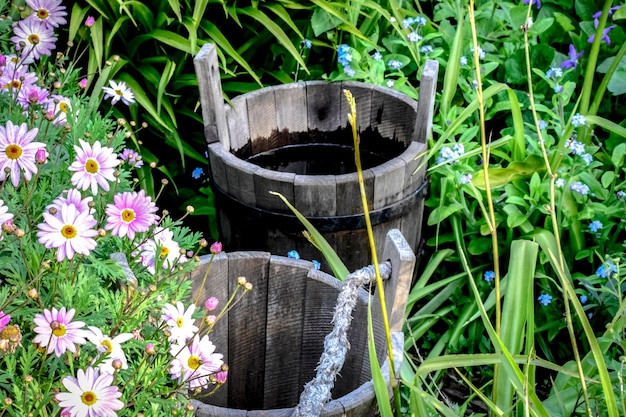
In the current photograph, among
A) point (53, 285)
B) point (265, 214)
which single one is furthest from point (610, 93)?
point (53, 285)

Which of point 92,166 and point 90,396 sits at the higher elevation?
point 92,166

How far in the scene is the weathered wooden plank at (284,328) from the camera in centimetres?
166

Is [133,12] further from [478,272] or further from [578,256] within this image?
[578,256]

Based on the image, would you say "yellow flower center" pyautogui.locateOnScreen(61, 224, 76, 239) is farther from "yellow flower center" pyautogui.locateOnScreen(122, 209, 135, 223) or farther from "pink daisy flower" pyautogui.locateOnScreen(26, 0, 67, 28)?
"pink daisy flower" pyautogui.locateOnScreen(26, 0, 67, 28)

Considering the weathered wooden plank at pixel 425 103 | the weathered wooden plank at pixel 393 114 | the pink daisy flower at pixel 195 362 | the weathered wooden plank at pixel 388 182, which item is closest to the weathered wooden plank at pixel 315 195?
the weathered wooden plank at pixel 388 182

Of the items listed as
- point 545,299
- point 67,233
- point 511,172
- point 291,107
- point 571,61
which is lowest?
point 67,233

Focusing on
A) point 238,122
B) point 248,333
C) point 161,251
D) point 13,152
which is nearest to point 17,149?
point 13,152

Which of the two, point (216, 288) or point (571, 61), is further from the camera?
point (571, 61)

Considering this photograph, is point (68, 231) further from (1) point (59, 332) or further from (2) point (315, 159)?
(2) point (315, 159)

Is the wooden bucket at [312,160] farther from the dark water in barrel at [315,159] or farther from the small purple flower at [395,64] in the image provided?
the small purple flower at [395,64]

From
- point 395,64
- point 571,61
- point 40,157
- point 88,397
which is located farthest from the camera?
point 571,61

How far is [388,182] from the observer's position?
1.95 metres

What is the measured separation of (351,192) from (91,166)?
2.72ft

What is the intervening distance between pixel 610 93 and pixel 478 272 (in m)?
1.03
